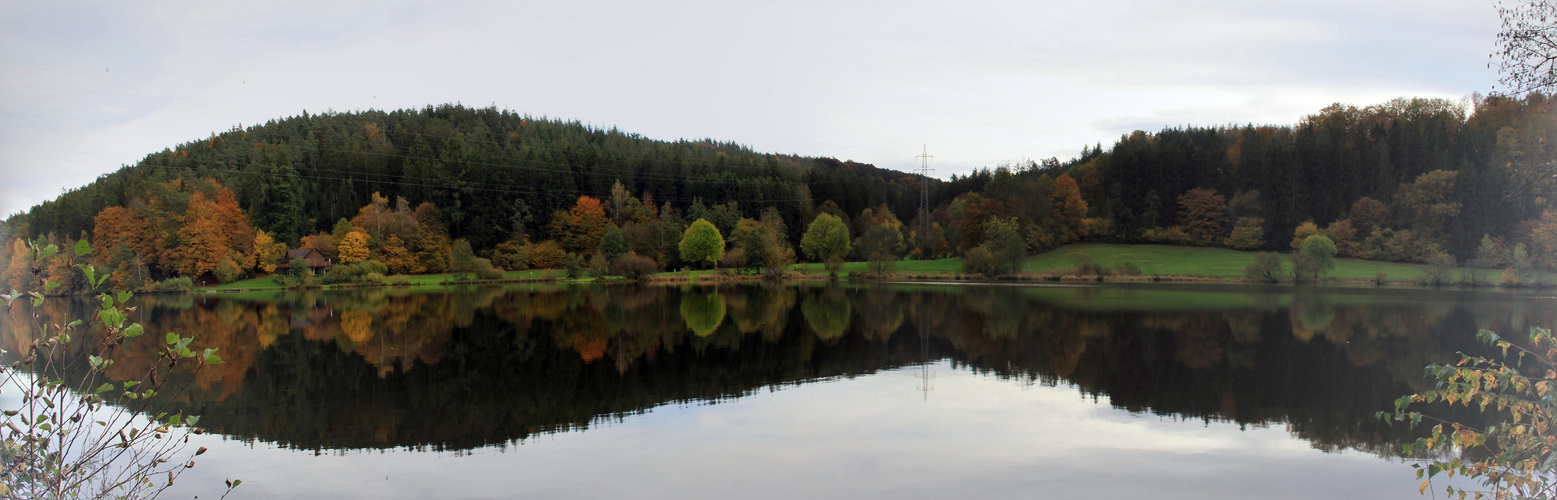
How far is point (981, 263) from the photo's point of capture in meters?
59.5

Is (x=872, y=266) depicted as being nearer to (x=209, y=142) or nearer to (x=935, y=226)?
(x=935, y=226)

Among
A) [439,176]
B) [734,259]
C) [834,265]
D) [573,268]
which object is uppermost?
[439,176]

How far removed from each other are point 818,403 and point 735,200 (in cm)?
6929

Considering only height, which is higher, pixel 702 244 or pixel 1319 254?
pixel 702 244

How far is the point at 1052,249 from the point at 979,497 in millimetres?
63477

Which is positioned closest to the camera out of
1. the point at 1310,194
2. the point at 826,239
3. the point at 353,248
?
the point at 353,248

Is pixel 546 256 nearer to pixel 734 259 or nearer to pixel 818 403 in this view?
pixel 734 259

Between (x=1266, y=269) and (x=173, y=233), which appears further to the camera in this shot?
(x=173, y=233)

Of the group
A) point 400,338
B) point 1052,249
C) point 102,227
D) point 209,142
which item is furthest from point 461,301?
point 209,142

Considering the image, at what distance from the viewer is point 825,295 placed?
4553cm

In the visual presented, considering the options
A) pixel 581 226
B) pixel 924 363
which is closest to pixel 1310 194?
pixel 924 363

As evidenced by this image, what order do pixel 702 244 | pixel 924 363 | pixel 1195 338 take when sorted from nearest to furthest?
pixel 924 363, pixel 1195 338, pixel 702 244

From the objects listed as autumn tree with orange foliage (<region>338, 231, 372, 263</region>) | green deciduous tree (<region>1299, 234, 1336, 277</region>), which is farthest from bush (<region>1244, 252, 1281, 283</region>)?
autumn tree with orange foliage (<region>338, 231, 372, 263</region>)

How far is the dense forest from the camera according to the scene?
5425 cm
